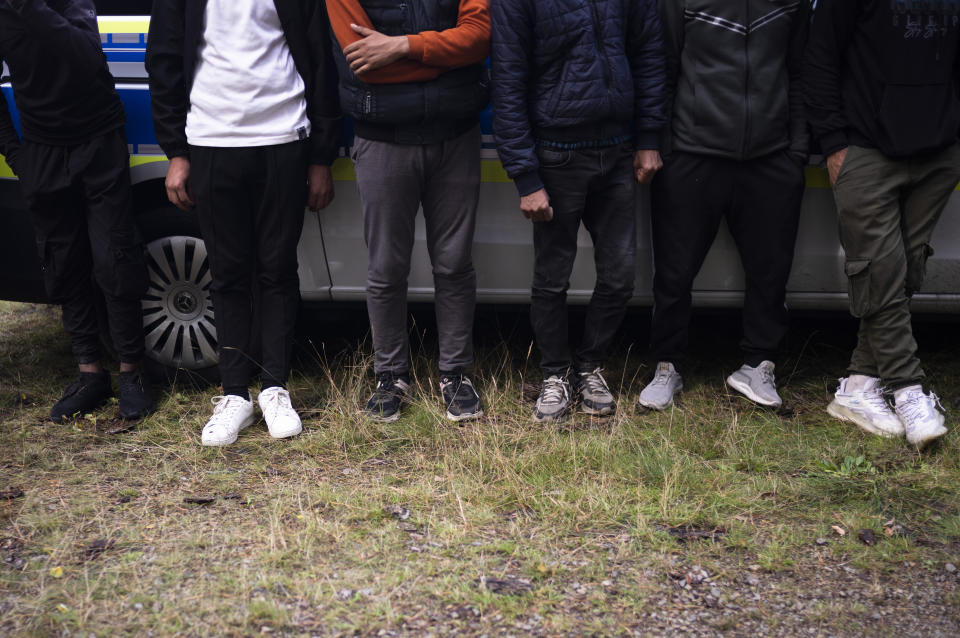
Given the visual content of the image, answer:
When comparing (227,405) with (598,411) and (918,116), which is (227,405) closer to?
(598,411)

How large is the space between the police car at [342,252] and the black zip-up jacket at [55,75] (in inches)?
8.2

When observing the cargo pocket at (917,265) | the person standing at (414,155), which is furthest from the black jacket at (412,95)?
the cargo pocket at (917,265)

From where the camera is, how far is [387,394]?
11.7 feet

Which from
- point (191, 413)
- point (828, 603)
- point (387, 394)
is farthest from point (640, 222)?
point (191, 413)

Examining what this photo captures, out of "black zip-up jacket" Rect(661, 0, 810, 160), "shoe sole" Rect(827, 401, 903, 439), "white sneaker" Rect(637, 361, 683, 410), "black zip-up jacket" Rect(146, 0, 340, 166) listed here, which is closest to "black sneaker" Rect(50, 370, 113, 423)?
"black zip-up jacket" Rect(146, 0, 340, 166)

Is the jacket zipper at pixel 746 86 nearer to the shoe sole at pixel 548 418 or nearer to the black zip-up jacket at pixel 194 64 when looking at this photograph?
the shoe sole at pixel 548 418

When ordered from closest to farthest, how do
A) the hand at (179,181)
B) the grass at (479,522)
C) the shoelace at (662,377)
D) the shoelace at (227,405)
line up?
the grass at (479,522)
the hand at (179,181)
the shoelace at (227,405)
the shoelace at (662,377)

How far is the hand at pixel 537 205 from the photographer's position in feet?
10.7

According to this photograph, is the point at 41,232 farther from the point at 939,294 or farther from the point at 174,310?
the point at 939,294

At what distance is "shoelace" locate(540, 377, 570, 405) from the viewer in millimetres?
3580

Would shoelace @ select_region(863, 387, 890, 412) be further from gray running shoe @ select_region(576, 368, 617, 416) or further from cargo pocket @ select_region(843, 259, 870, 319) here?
gray running shoe @ select_region(576, 368, 617, 416)

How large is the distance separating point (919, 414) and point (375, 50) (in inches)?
92.8

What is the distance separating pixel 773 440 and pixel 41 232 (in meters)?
2.96

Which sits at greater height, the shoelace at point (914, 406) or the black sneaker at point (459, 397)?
the shoelace at point (914, 406)
